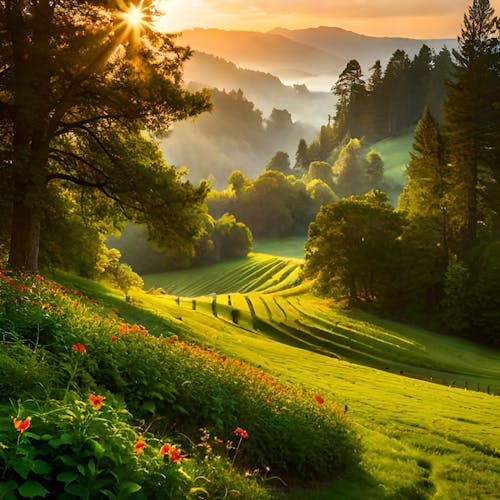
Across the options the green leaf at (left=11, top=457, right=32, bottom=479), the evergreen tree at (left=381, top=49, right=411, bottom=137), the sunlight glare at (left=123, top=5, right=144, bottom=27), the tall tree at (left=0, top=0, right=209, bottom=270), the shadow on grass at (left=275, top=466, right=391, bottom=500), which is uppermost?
the evergreen tree at (left=381, top=49, right=411, bottom=137)

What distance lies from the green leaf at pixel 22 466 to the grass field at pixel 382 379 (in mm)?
5731

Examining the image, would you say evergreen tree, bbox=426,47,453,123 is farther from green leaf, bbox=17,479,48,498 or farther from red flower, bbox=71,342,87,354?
green leaf, bbox=17,479,48,498

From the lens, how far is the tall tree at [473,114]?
5966 centimetres

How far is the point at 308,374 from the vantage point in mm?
24406

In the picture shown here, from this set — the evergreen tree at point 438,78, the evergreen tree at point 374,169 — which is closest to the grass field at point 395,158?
the evergreen tree at point 374,169

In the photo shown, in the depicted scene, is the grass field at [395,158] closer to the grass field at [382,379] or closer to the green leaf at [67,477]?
the grass field at [382,379]

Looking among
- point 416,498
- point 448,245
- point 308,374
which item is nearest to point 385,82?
point 448,245

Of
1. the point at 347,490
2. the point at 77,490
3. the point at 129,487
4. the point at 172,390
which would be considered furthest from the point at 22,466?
the point at 347,490

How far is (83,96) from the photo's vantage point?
777 inches

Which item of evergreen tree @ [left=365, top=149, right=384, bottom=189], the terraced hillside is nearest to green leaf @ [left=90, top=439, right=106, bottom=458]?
the terraced hillside

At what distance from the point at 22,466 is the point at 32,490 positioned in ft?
0.86

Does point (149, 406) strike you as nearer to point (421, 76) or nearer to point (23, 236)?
Answer: point (23, 236)

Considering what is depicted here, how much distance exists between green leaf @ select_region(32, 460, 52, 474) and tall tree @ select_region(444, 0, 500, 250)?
61561mm

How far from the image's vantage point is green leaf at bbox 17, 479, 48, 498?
4.64 meters
